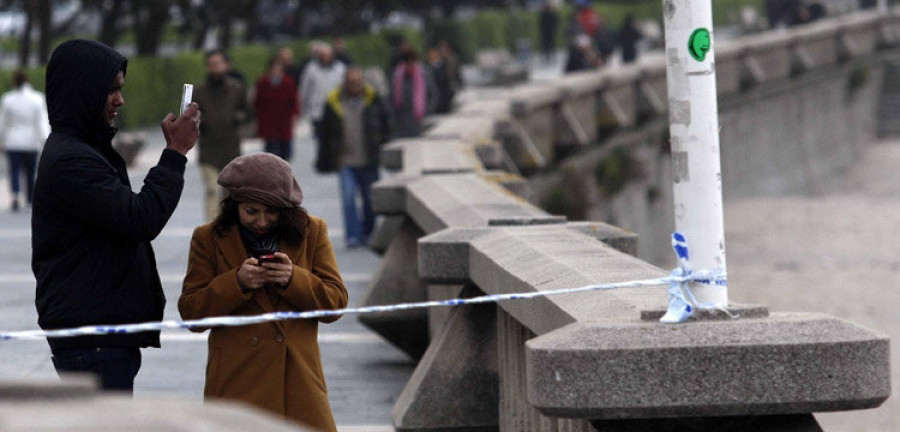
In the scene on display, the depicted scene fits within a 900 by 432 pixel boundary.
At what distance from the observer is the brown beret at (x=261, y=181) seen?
5.44 metres

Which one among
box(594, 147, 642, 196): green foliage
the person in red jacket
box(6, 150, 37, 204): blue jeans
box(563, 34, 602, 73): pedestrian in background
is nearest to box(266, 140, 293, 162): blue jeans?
the person in red jacket

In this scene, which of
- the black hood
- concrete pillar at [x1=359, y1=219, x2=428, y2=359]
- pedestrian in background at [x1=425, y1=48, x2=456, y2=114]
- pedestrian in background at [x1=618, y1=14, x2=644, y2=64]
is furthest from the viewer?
pedestrian in background at [x1=618, y1=14, x2=644, y2=64]

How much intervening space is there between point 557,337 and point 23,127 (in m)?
18.2

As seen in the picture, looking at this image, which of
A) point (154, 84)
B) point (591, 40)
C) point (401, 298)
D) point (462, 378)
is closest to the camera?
point (462, 378)

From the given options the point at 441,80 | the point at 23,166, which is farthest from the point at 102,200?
the point at 441,80

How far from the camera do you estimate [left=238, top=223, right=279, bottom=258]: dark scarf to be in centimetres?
560

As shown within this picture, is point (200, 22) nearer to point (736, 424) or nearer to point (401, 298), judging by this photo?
point (401, 298)

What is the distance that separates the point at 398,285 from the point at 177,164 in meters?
5.06

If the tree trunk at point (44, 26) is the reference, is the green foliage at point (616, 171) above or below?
below

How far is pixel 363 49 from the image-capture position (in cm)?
5044

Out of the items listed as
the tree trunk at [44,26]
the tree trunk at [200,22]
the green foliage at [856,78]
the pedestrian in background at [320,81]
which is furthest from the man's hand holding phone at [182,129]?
the green foliage at [856,78]

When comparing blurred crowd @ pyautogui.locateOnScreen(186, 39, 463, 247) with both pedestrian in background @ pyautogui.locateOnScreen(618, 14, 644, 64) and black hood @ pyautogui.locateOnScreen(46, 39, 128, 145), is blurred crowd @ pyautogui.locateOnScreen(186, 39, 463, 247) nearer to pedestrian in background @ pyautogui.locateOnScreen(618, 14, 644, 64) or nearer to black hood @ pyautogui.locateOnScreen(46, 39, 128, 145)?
black hood @ pyautogui.locateOnScreen(46, 39, 128, 145)

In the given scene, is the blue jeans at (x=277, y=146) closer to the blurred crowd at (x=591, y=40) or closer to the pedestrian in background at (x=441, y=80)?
the pedestrian in background at (x=441, y=80)

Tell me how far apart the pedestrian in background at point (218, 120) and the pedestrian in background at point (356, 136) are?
3.61 feet
